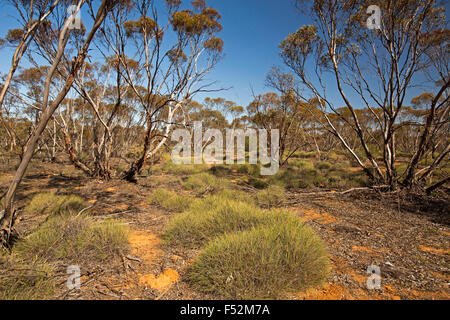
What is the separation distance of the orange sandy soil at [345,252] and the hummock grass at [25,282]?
0.37 feet

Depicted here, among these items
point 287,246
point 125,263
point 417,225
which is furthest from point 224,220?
point 417,225

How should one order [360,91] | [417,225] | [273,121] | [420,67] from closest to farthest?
1. [417,225]
2. [420,67]
3. [360,91]
4. [273,121]

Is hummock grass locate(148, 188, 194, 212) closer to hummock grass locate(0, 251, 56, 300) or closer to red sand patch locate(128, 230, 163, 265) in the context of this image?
red sand patch locate(128, 230, 163, 265)

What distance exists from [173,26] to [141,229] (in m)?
6.01

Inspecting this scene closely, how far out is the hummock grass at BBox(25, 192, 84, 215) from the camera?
3.75 metres

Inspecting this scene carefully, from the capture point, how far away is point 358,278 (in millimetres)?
1892

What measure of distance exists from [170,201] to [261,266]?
10.0 ft

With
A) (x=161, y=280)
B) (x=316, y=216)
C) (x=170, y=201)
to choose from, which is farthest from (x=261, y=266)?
(x=170, y=201)

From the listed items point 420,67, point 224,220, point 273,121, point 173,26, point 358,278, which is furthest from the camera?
point 273,121

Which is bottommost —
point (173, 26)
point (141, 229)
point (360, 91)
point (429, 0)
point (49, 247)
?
point (141, 229)

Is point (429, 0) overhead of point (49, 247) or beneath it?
overhead

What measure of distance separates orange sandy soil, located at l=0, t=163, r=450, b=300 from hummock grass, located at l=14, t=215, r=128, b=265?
0.18 m

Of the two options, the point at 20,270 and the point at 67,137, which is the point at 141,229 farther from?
the point at 67,137

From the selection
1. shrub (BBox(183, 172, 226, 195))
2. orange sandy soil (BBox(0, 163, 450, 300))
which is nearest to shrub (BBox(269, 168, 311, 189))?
orange sandy soil (BBox(0, 163, 450, 300))
